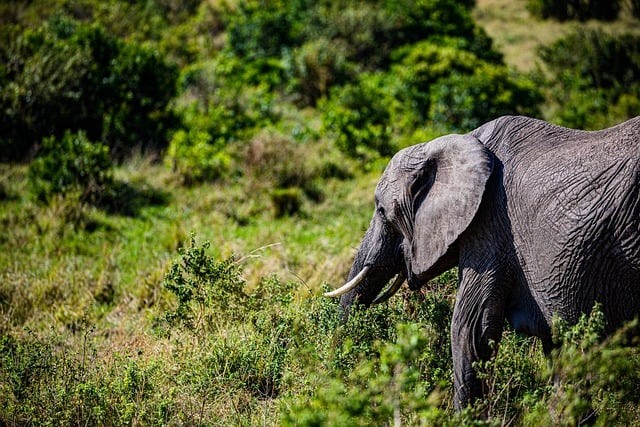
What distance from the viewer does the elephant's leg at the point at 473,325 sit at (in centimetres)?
373

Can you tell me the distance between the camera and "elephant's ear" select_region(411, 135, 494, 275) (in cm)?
373

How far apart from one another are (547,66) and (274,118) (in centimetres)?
713

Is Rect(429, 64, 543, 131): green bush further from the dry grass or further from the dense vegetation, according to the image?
the dry grass

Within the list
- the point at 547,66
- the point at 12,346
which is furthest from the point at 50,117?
the point at 547,66

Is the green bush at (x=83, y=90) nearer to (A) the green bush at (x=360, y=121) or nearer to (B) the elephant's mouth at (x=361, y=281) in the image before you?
(A) the green bush at (x=360, y=121)

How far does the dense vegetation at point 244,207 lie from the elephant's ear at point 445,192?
58cm

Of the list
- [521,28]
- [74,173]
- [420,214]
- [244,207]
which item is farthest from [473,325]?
[521,28]

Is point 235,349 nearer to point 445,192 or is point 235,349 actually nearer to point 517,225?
point 445,192

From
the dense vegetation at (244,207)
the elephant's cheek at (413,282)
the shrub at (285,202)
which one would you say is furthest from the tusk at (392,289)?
the shrub at (285,202)

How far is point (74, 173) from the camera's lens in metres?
9.27

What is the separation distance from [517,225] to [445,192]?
16.9 inches

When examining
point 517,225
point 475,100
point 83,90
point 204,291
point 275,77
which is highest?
point 517,225

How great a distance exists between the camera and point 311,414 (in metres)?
2.76

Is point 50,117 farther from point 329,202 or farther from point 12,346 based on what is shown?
point 12,346
